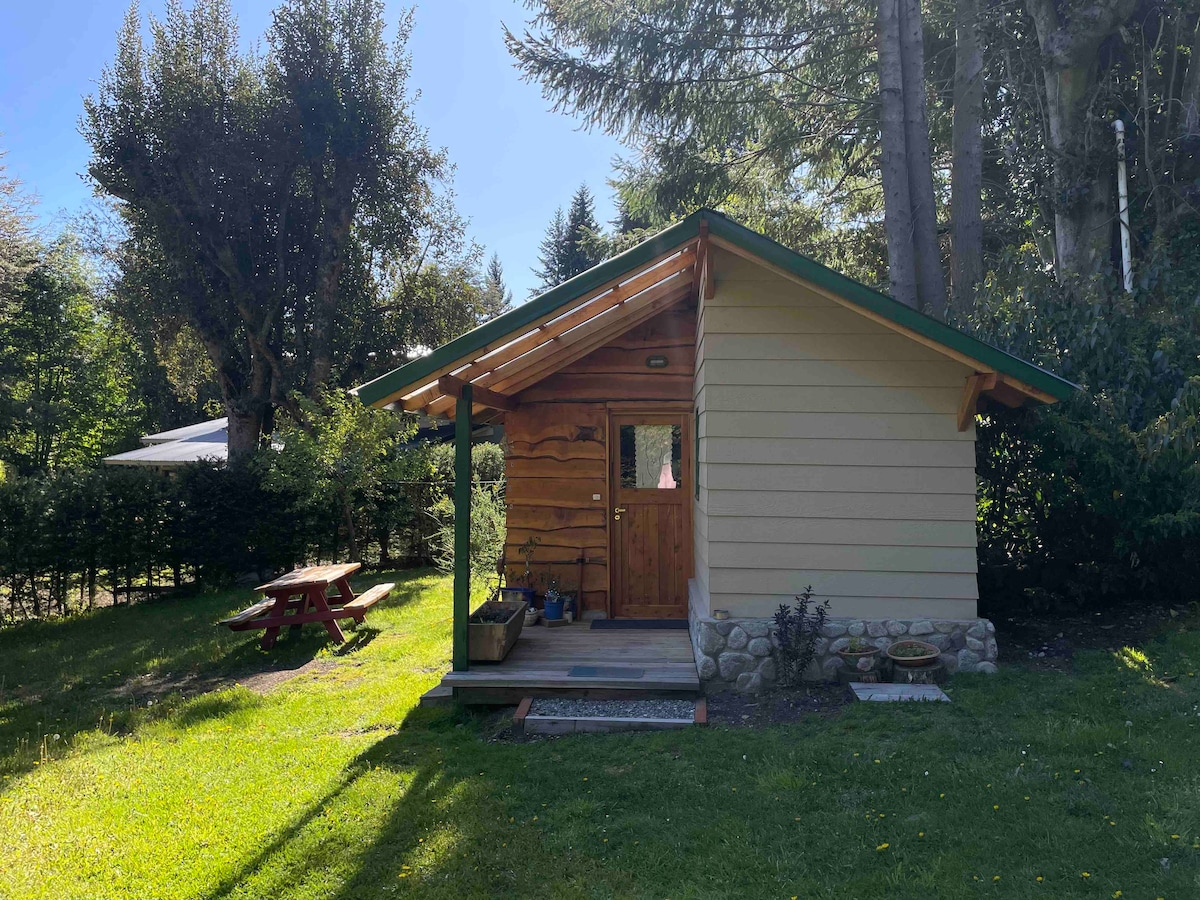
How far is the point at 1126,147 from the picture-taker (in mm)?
9359

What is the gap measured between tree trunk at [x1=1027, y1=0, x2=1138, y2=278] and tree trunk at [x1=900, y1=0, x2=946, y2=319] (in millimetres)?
1611

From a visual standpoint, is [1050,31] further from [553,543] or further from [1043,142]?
[553,543]

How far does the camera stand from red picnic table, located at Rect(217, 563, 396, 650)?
7426mm

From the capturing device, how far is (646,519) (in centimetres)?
766

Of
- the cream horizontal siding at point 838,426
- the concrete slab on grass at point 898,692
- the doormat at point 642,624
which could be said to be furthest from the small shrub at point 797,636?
the doormat at point 642,624

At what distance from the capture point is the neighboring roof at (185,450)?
1486cm

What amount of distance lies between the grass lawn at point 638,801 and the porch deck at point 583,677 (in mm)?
325

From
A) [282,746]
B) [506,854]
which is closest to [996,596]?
[506,854]

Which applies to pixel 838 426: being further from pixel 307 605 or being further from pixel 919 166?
pixel 307 605

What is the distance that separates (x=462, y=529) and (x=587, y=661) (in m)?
1.50

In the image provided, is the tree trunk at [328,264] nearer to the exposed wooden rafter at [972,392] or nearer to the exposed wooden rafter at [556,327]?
the exposed wooden rafter at [556,327]

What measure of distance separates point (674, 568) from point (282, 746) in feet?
13.1

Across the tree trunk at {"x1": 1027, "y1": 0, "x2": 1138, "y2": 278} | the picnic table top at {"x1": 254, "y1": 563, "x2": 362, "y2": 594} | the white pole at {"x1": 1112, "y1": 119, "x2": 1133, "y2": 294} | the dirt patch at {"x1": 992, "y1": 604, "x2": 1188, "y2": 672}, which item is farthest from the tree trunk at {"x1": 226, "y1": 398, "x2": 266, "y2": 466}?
the white pole at {"x1": 1112, "y1": 119, "x2": 1133, "y2": 294}

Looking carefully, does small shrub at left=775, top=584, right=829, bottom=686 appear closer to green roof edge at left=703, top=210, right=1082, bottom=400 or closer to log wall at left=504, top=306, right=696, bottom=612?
green roof edge at left=703, top=210, right=1082, bottom=400
